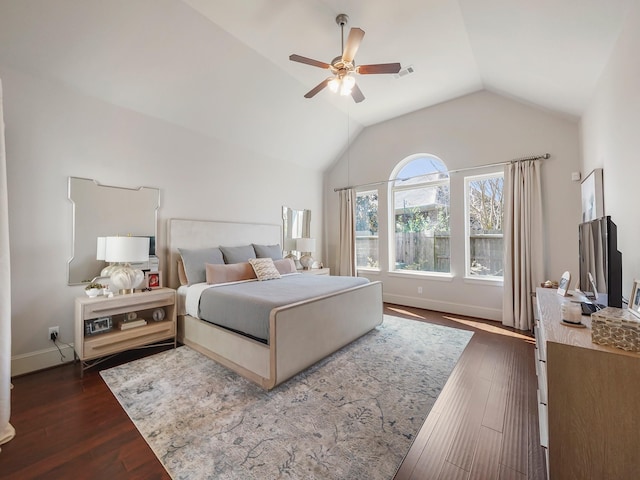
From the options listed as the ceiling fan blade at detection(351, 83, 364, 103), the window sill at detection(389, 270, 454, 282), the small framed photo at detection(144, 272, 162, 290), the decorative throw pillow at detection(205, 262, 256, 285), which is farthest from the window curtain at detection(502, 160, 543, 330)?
the small framed photo at detection(144, 272, 162, 290)

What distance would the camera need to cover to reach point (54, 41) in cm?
235

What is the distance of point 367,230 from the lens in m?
5.43

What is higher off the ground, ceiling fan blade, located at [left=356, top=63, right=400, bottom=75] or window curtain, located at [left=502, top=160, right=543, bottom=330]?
ceiling fan blade, located at [left=356, top=63, right=400, bottom=75]

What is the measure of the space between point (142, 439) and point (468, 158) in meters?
4.88

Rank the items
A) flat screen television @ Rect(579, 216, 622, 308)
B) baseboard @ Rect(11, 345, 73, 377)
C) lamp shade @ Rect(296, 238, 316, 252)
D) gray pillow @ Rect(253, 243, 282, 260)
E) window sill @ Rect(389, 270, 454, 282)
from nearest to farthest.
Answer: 1. flat screen television @ Rect(579, 216, 622, 308)
2. baseboard @ Rect(11, 345, 73, 377)
3. gray pillow @ Rect(253, 243, 282, 260)
4. window sill @ Rect(389, 270, 454, 282)
5. lamp shade @ Rect(296, 238, 316, 252)

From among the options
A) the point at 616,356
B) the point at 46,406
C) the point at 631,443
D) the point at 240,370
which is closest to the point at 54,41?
the point at 46,406

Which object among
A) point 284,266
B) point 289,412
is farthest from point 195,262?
point 289,412

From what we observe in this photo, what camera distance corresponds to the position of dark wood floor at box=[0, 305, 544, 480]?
1433 millimetres

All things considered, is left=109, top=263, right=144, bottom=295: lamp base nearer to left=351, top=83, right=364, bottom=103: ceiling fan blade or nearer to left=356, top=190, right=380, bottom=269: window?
left=351, top=83, right=364, bottom=103: ceiling fan blade

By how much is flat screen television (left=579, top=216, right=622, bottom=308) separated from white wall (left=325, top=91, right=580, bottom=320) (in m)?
1.66

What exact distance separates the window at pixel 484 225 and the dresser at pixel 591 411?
311cm

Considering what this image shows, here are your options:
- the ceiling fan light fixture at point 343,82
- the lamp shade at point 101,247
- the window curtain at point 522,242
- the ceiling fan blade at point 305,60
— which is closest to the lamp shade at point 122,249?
the lamp shade at point 101,247

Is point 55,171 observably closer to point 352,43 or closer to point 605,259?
point 352,43

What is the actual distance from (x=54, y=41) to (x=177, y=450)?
11.2ft
